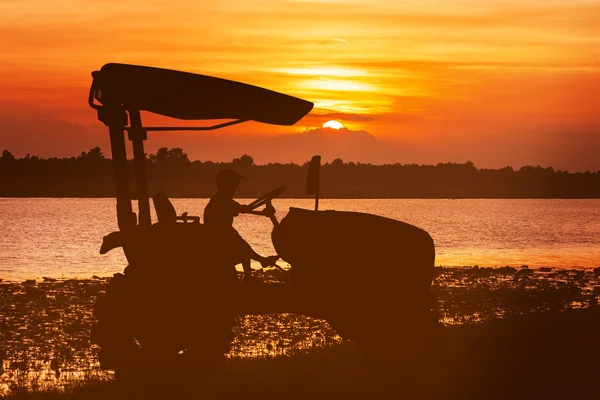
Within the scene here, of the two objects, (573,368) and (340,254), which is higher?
(340,254)

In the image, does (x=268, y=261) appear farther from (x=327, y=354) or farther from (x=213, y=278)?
(x=327, y=354)

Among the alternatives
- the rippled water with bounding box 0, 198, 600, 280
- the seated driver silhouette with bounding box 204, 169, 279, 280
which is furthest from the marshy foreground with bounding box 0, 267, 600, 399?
the rippled water with bounding box 0, 198, 600, 280

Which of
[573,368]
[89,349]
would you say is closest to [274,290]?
[573,368]

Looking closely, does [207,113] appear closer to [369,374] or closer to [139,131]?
[139,131]

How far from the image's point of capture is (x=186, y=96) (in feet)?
26.7

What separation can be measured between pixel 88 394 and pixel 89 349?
3621mm

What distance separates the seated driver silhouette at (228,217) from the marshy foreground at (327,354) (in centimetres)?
32

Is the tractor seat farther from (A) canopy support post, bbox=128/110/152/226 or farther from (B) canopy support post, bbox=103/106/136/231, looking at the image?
(B) canopy support post, bbox=103/106/136/231

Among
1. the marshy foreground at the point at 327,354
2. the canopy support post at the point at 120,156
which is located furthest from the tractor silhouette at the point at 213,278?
the marshy foreground at the point at 327,354

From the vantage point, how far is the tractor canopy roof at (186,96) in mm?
7965

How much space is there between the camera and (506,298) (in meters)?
19.5

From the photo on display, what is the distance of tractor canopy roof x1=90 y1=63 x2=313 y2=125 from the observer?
796 cm

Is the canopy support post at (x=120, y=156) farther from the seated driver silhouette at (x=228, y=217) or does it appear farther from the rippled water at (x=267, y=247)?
the rippled water at (x=267, y=247)

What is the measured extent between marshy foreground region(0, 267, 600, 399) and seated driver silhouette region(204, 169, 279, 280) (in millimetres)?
323
